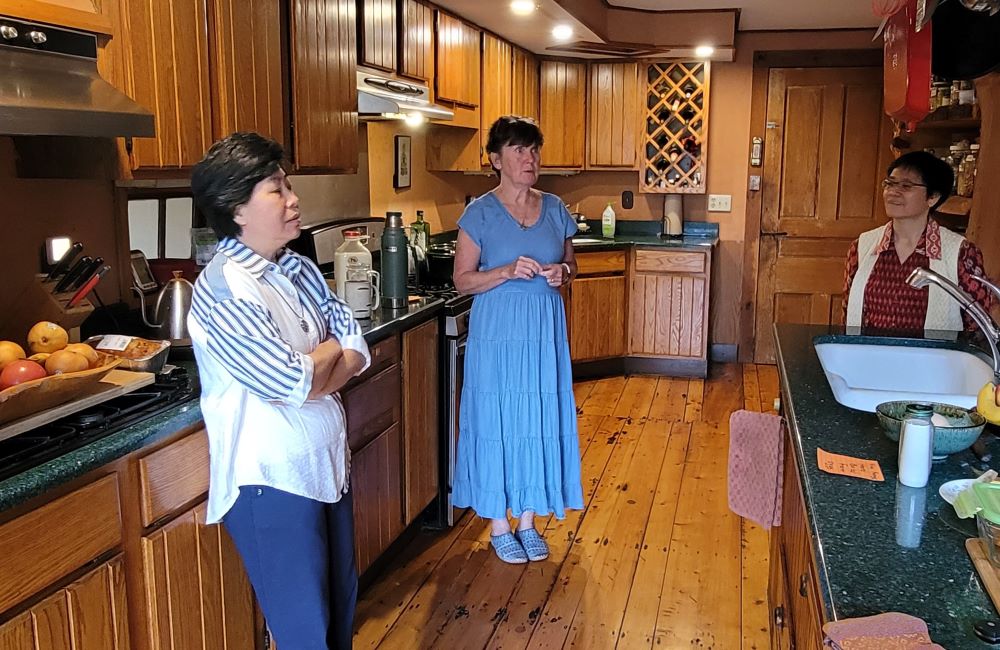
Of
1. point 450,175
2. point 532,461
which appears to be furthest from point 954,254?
point 450,175

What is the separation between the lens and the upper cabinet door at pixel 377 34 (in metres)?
2.92

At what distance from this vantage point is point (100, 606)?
1.48m

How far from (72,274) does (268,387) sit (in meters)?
0.77

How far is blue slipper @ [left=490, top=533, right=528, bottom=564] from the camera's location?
287cm

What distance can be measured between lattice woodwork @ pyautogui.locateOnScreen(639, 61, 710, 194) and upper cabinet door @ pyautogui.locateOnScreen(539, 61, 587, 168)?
17.1 inches

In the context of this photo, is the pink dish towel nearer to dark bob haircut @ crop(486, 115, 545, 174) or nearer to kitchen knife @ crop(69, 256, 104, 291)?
dark bob haircut @ crop(486, 115, 545, 174)

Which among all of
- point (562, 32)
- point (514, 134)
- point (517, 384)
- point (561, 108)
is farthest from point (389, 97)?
point (561, 108)

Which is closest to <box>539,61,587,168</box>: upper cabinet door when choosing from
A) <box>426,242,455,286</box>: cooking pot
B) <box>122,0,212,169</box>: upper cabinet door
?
<box>426,242,455,286</box>: cooking pot

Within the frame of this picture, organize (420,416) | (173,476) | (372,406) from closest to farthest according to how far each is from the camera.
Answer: (173,476) → (372,406) → (420,416)

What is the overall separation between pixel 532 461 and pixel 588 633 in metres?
0.58

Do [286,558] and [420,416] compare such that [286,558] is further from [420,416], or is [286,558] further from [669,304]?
[669,304]

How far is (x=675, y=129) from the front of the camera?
5.42m

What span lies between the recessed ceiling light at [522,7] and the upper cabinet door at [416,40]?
36cm

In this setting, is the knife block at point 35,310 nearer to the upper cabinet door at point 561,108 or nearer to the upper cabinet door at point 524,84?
the upper cabinet door at point 524,84
